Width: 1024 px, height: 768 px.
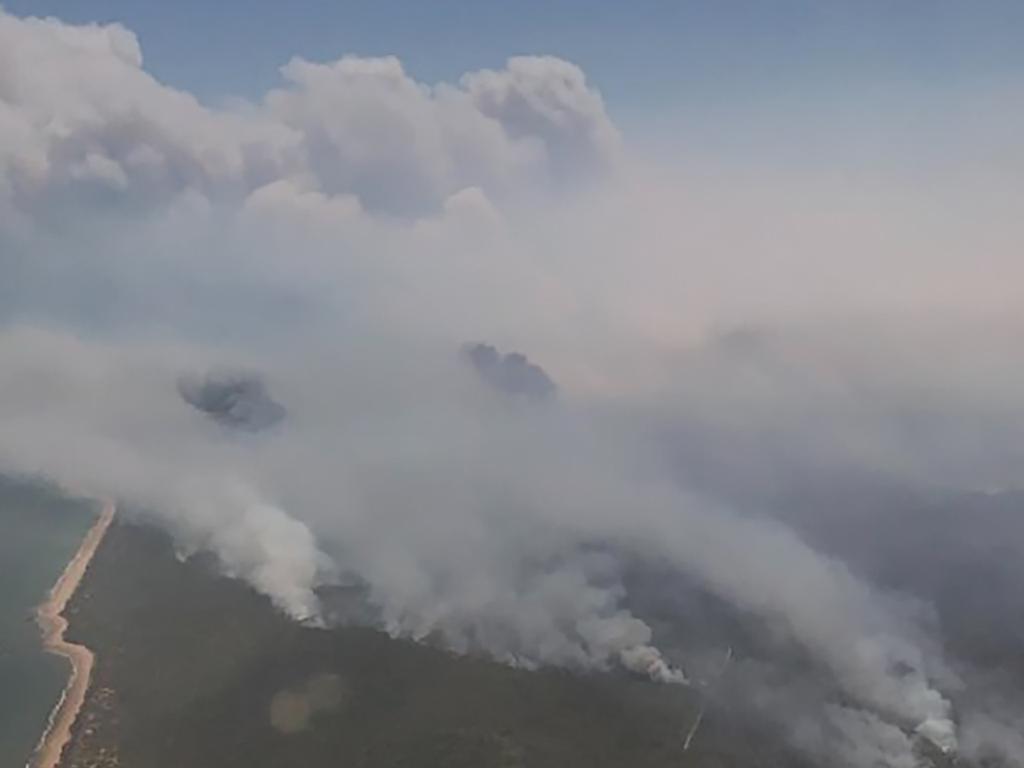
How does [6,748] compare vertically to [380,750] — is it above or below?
below

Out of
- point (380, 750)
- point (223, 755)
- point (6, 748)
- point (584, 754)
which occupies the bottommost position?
point (6, 748)

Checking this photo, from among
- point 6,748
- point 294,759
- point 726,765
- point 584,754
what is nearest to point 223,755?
point 294,759

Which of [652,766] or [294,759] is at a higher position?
[652,766]

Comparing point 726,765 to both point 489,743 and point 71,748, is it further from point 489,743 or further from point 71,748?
point 71,748

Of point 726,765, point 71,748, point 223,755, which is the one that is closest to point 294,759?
point 223,755

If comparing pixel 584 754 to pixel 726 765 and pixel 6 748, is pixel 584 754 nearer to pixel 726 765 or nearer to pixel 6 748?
pixel 726 765

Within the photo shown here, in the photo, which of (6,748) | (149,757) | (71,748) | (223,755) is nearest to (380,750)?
(223,755)

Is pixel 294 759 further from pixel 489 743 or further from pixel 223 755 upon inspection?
pixel 489 743
